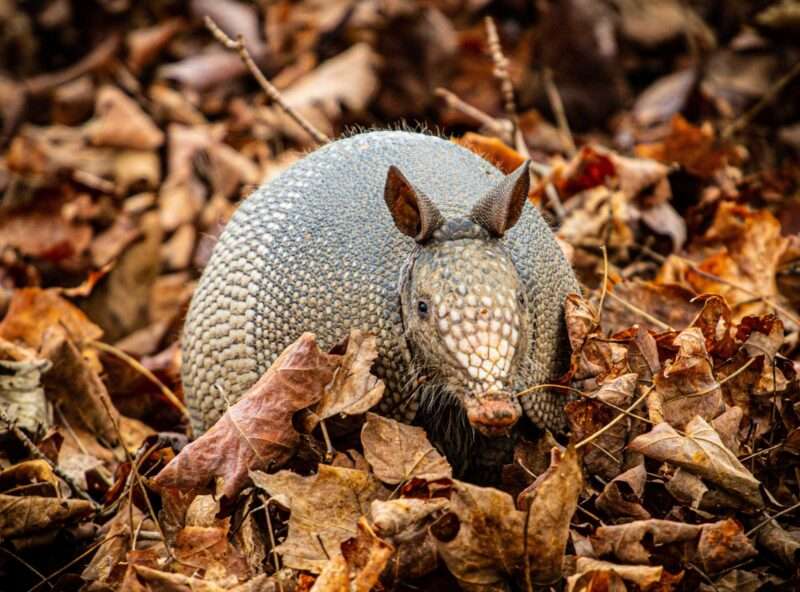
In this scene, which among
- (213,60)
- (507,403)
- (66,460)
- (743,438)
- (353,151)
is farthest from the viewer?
(213,60)

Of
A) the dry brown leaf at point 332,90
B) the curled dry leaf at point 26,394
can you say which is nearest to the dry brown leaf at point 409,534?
the curled dry leaf at point 26,394

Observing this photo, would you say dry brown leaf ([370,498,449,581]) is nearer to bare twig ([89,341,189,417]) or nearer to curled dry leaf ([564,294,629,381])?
curled dry leaf ([564,294,629,381])

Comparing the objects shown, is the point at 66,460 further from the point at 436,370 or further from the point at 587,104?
the point at 587,104

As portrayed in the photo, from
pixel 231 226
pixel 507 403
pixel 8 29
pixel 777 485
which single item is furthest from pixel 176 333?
pixel 8 29

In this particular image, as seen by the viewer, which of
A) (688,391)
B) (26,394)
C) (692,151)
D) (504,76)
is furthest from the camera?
(692,151)

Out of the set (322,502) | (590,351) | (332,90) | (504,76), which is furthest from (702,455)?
(332,90)

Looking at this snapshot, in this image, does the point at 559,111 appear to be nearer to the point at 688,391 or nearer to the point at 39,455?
the point at 688,391
